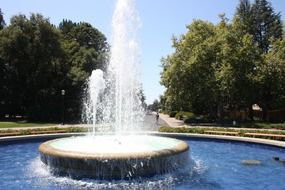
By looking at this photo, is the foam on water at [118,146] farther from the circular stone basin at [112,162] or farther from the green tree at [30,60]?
the green tree at [30,60]

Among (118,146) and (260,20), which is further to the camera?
(260,20)

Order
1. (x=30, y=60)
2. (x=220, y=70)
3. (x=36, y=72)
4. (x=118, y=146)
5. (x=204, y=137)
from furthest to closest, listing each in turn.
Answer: (x=30, y=60) < (x=36, y=72) < (x=220, y=70) < (x=204, y=137) < (x=118, y=146)

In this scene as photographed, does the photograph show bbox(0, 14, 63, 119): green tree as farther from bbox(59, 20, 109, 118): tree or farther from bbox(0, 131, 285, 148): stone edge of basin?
bbox(0, 131, 285, 148): stone edge of basin

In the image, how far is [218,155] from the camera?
67.6 feet

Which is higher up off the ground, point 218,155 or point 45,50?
point 45,50

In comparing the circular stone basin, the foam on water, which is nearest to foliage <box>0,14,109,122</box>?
the foam on water

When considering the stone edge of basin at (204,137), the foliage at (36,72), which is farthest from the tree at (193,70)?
the stone edge of basin at (204,137)

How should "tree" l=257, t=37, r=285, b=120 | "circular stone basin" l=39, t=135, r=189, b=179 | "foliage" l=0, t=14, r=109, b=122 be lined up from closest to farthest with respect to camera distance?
"circular stone basin" l=39, t=135, r=189, b=179 → "tree" l=257, t=37, r=285, b=120 → "foliage" l=0, t=14, r=109, b=122

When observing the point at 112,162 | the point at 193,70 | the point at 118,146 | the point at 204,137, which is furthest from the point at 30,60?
the point at 112,162

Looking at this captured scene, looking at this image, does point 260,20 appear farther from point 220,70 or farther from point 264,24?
point 220,70

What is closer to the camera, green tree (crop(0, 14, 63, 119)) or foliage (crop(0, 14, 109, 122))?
foliage (crop(0, 14, 109, 122))

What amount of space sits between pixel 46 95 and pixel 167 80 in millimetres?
14902

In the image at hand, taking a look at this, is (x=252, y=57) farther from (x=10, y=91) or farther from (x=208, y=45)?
(x=10, y=91)

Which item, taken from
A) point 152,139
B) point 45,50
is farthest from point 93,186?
point 45,50
